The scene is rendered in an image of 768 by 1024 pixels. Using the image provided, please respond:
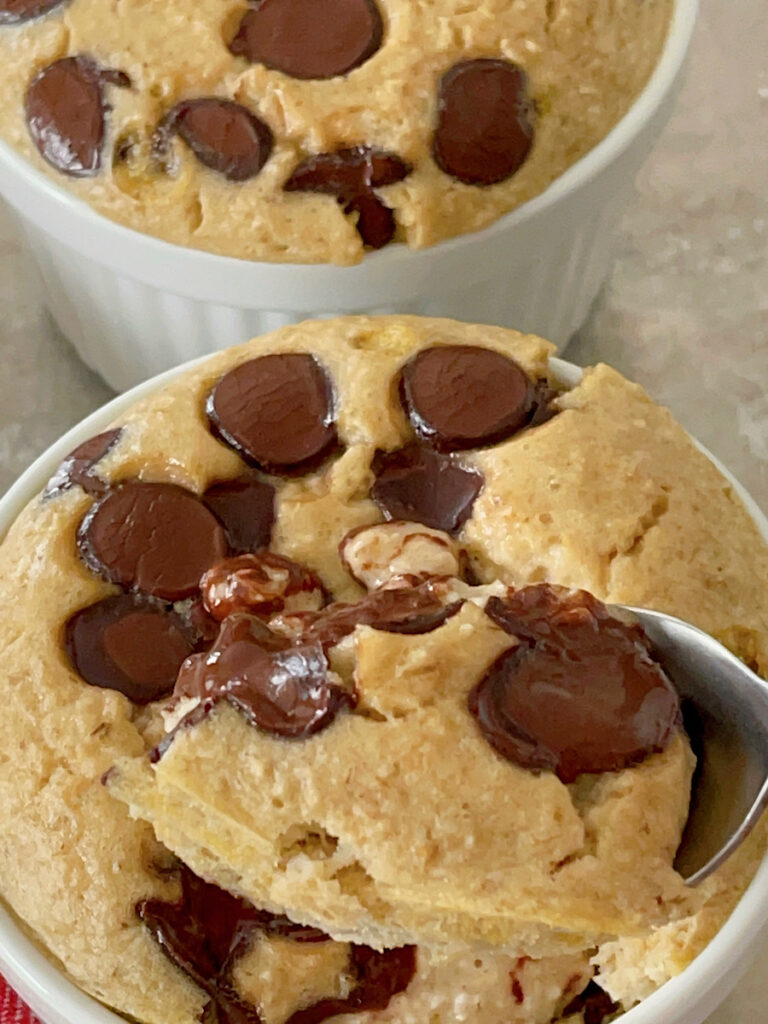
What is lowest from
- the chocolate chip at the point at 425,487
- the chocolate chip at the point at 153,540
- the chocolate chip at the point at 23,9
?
the chocolate chip at the point at 425,487

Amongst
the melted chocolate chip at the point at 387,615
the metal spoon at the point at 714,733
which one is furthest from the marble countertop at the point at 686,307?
the melted chocolate chip at the point at 387,615

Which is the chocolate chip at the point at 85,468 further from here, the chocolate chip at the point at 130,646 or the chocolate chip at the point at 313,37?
the chocolate chip at the point at 313,37

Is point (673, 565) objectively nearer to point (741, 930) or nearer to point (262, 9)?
point (741, 930)

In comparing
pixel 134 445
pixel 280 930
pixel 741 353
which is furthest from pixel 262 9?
pixel 280 930

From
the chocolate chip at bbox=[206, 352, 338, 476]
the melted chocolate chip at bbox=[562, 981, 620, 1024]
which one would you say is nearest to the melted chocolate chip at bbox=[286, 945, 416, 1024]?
the melted chocolate chip at bbox=[562, 981, 620, 1024]

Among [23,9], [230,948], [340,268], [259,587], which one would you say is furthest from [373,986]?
[23,9]

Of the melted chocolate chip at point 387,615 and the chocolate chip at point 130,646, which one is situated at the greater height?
the melted chocolate chip at point 387,615

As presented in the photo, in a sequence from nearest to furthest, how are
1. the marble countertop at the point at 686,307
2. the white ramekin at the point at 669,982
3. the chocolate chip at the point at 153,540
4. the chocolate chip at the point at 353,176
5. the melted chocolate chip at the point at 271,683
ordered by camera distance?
the melted chocolate chip at the point at 271,683, the white ramekin at the point at 669,982, the chocolate chip at the point at 153,540, the chocolate chip at the point at 353,176, the marble countertop at the point at 686,307

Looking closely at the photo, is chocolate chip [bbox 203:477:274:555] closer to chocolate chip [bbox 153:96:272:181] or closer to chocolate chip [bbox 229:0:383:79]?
chocolate chip [bbox 153:96:272:181]
